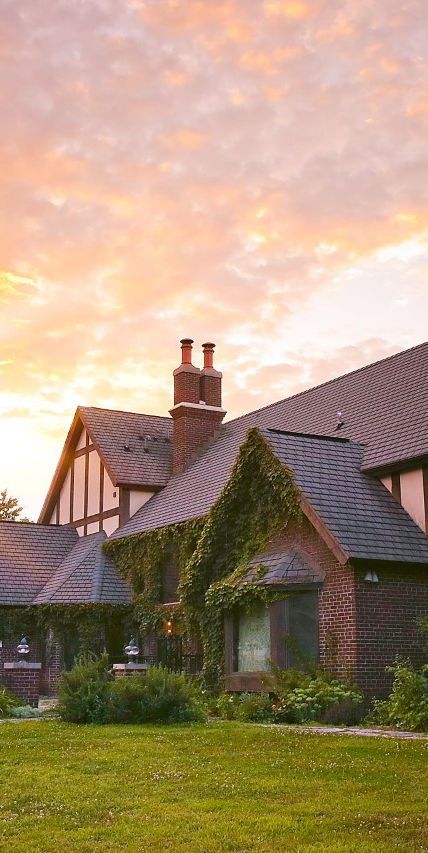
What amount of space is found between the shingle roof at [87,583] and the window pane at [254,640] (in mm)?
7077

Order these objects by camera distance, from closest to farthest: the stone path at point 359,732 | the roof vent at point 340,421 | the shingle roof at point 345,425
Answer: the stone path at point 359,732
the shingle roof at point 345,425
the roof vent at point 340,421

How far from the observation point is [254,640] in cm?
1847

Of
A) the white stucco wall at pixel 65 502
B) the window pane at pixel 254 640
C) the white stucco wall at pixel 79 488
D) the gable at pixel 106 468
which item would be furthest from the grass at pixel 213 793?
the white stucco wall at pixel 65 502

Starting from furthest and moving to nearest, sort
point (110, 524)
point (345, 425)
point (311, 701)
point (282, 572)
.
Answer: point (110, 524) → point (345, 425) → point (282, 572) → point (311, 701)

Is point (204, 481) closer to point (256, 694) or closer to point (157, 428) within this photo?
point (157, 428)

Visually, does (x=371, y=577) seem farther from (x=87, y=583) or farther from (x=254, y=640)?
(x=87, y=583)

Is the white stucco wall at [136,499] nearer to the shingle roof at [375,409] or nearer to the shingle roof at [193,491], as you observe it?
the shingle roof at [193,491]

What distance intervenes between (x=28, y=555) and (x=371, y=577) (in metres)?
14.3

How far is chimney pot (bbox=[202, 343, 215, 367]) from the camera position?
1203 inches

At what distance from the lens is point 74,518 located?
31.2m

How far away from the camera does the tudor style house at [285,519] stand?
16.9m

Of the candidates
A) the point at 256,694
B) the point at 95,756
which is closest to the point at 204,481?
the point at 256,694

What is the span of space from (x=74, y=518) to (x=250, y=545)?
42.2 ft

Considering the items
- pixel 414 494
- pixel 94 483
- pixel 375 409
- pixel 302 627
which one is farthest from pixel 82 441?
pixel 302 627
